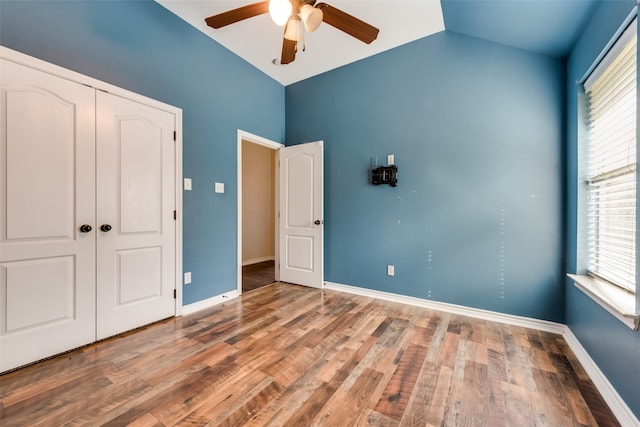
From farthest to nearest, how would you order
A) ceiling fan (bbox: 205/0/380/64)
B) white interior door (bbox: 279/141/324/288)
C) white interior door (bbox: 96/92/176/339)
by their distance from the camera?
white interior door (bbox: 279/141/324/288) → white interior door (bbox: 96/92/176/339) → ceiling fan (bbox: 205/0/380/64)

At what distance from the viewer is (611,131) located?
69.9 inches

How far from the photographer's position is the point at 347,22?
6.37 feet

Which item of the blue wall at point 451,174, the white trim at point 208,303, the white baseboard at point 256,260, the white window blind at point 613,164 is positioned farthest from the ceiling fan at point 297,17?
the white baseboard at point 256,260

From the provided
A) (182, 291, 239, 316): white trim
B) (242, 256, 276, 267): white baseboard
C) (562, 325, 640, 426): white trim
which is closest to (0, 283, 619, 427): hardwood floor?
(562, 325, 640, 426): white trim

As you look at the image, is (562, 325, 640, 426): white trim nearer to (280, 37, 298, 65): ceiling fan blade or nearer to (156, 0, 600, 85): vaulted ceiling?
(156, 0, 600, 85): vaulted ceiling

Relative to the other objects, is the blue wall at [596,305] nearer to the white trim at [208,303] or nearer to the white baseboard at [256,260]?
the white trim at [208,303]

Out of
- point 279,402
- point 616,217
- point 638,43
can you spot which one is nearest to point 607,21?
Answer: point 638,43

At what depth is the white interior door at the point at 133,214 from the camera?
7.11 feet

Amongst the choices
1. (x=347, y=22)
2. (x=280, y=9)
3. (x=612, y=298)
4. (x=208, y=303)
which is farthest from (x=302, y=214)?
(x=612, y=298)

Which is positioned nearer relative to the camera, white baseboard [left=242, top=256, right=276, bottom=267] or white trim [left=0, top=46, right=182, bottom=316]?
white trim [left=0, top=46, right=182, bottom=316]

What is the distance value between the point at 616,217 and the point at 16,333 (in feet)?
13.6

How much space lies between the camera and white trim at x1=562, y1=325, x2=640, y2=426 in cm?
134

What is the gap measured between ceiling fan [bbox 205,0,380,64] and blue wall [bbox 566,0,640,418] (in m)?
1.50

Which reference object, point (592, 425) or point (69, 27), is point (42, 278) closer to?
point (69, 27)
